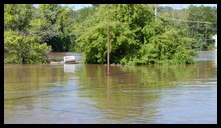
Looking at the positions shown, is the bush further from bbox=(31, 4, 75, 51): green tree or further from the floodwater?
bbox=(31, 4, 75, 51): green tree

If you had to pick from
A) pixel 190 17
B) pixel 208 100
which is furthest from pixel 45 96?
pixel 190 17

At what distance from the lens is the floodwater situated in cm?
1170

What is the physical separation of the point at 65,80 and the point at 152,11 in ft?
47.8

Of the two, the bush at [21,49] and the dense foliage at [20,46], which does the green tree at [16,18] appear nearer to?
the dense foliage at [20,46]

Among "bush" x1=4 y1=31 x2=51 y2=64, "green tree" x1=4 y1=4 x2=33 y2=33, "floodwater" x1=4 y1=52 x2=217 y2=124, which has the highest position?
"green tree" x1=4 y1=4 x2=33 y2=33

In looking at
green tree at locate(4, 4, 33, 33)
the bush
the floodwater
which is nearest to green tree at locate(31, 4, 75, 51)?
green tree at locate(4, 4, 33, 33)

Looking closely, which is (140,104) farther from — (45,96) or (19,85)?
(19,85)

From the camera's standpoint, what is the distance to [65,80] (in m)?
21.7

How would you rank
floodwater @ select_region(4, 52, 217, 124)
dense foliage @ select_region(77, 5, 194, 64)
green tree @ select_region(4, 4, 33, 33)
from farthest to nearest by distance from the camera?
green tree @ select_region(4, 4, 33, 33) → dense foliage @ select_region(77, 5, 194, 64) → floodwater @ select_region(4, 52, 217, 124)

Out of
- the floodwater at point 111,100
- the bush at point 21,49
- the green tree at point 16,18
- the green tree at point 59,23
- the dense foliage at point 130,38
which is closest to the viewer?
the floodwater at point 111,100

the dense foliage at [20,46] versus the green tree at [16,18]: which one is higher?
the green tree at [16,18]

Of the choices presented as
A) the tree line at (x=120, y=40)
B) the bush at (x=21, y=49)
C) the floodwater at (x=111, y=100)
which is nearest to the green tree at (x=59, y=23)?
the bush at (x=21, y=49)

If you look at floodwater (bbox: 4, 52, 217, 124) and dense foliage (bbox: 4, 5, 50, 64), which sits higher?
dense foliage (bbox: 4, 5, 50, 64)

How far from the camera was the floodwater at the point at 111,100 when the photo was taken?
38.4ft
